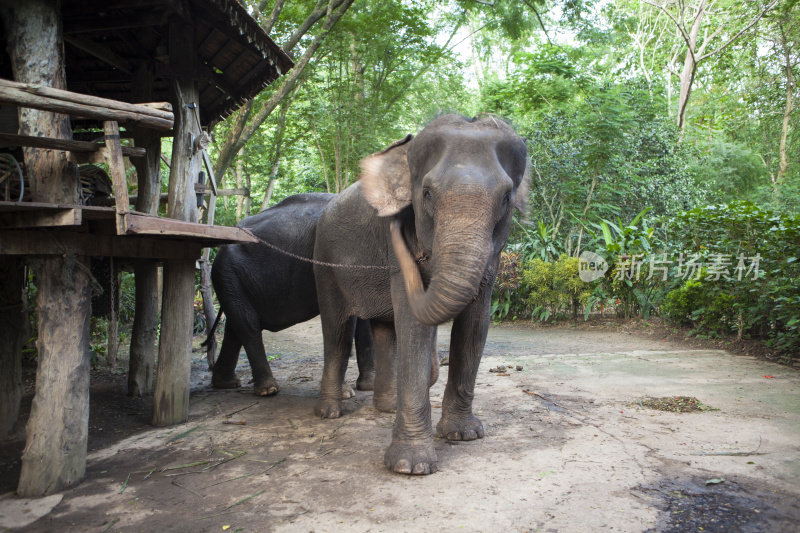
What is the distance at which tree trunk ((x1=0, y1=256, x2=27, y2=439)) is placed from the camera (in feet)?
17.9

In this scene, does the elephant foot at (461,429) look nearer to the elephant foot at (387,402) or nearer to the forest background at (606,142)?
the elephant foot at (387,402)

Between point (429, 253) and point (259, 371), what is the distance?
3.31 m

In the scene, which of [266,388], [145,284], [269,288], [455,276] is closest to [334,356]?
[266,388]

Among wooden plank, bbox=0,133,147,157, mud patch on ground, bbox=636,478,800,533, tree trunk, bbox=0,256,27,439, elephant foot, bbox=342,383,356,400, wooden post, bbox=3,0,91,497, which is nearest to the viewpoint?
mud patch on ground, bbox=636,478,800,533

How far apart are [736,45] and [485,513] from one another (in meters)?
20.7

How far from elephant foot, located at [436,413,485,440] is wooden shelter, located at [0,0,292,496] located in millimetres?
2347

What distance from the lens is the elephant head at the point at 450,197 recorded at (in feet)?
12.0

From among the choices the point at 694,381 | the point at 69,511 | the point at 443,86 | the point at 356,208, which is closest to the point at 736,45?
the point at 443,86

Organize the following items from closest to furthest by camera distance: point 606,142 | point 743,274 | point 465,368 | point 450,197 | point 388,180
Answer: point 450,197 → point 388,180 → point 465,368 → point 743,274 → point 606,142

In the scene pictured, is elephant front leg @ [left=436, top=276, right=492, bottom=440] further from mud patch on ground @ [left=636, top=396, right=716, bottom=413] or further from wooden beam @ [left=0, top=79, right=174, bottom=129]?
wooden beam @ [left=0, top=79, right=174, bottom=129]

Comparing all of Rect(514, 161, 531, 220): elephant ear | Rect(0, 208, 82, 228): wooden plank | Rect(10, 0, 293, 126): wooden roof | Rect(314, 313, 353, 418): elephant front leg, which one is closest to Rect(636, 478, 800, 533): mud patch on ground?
Rect(514, 161, 531, 220): elephant ear

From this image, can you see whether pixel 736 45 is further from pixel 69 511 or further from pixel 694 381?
pixel 69 511

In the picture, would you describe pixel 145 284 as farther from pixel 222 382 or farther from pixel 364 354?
pixel 364 354

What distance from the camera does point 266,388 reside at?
6758 mm
